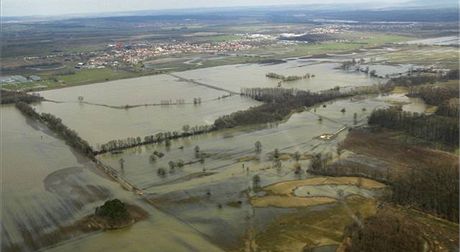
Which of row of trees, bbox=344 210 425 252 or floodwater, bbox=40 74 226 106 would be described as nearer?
row of trees, bbox=344 210 425 252

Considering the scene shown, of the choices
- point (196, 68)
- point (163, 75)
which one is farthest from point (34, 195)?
point (196, 68)

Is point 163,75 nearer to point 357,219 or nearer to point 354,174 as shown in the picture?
point 354,174

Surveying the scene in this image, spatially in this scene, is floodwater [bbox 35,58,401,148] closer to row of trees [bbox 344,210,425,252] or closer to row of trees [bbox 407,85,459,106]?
row of trees [bbox 407,85,459,106]

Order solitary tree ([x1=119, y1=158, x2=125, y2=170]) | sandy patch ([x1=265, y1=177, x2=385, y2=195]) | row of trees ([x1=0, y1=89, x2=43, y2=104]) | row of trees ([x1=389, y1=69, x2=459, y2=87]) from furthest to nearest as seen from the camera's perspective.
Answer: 1. row of trees ([x1=389, y1=69, x2=459, y2=87])
2. row of trees ([x1=0, y1=89, x2=43, y2=104])
3. solitary tree ([x1=119, y1=158, x2=125, y2=170])
4. sandy patch ([x1=265, y1=177, x2=385, y2=195])

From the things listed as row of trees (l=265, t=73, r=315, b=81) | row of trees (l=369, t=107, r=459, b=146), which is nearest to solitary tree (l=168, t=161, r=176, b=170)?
row of trees (l=369, t=107, r=459, b=146)

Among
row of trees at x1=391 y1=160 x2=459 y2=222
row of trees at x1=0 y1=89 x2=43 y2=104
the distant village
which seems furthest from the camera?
the distant village

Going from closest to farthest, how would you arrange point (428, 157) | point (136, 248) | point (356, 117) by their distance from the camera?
point (136, 248) < point (428, 157) < point (356, 117)

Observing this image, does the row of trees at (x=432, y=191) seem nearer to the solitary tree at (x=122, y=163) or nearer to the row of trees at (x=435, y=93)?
the solitary tree at (x=122, y=163)
